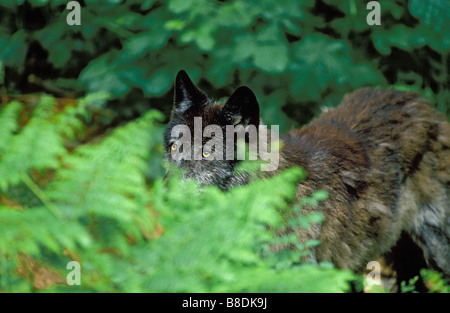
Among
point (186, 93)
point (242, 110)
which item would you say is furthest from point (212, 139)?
point (186, 93)

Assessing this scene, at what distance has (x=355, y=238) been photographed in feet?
14.3

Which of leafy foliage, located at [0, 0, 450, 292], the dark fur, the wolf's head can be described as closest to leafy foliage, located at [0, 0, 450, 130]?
leafy foliage, located at [0, 0, 450, 292]

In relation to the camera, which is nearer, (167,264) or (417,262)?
(167,264)

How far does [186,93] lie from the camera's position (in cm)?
423

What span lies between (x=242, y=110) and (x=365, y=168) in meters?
1.18

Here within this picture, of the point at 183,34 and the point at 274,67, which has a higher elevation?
the point at 183,34

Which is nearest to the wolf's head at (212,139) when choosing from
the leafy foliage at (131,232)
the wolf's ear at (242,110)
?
the wolf's ear at (242,110)

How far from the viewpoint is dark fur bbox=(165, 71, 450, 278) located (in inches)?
161

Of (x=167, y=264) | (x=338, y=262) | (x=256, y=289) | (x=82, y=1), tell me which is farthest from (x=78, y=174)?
(x=82, y=1)

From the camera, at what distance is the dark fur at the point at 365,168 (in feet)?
13.4

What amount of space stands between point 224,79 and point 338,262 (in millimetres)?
2537

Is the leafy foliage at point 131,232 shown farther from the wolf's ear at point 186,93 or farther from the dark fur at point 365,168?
the wolf's ear at point 186,93

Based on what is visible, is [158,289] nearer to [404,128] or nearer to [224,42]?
[404,128]

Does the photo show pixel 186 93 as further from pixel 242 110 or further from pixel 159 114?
pixel 159 114
